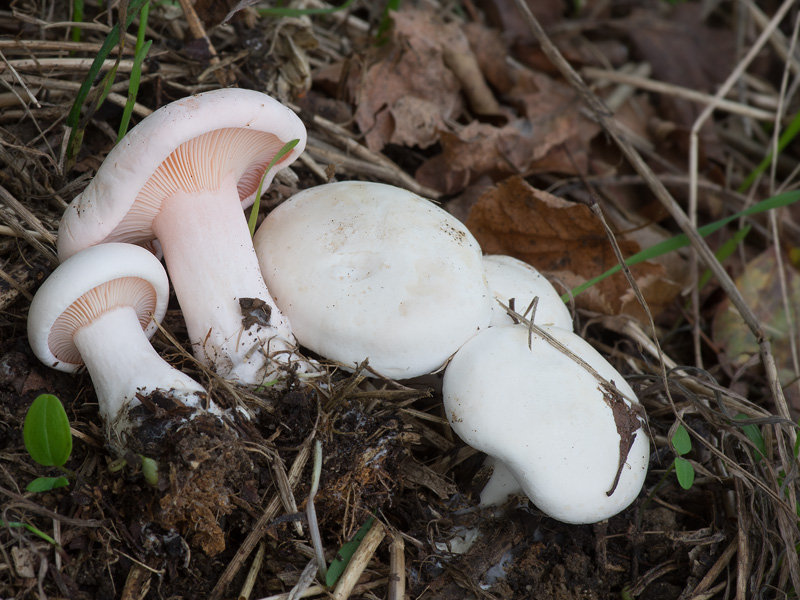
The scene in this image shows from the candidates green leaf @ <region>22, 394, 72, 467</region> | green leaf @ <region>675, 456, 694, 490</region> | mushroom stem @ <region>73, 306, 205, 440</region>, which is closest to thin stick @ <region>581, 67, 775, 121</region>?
green leaf @ <region>675, 456, 694, 490</region>

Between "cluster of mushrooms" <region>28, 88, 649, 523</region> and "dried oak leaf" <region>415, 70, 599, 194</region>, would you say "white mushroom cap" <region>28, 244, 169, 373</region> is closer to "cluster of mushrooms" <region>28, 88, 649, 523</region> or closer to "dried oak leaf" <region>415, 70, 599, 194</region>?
"cluster of mushrooms" <region>28, 88, 649, 523</region>

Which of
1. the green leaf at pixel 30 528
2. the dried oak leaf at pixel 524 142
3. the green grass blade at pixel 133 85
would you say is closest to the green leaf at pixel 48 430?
the green leaf at pixel 30 528

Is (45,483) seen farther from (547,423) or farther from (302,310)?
(547,423)

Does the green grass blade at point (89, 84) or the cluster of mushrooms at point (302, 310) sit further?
the green grass blade at point (89, 84)

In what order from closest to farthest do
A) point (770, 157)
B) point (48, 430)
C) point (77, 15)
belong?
point (48, 430), point (77, 15), point (770, 157)

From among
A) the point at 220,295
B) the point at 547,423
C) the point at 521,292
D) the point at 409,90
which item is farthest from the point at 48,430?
the point at 409,90

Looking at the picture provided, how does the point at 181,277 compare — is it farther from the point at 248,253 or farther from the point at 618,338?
the point at 618,338

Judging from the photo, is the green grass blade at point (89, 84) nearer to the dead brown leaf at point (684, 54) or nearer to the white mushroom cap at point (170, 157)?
the white mushroom cap at point (170, 157)
